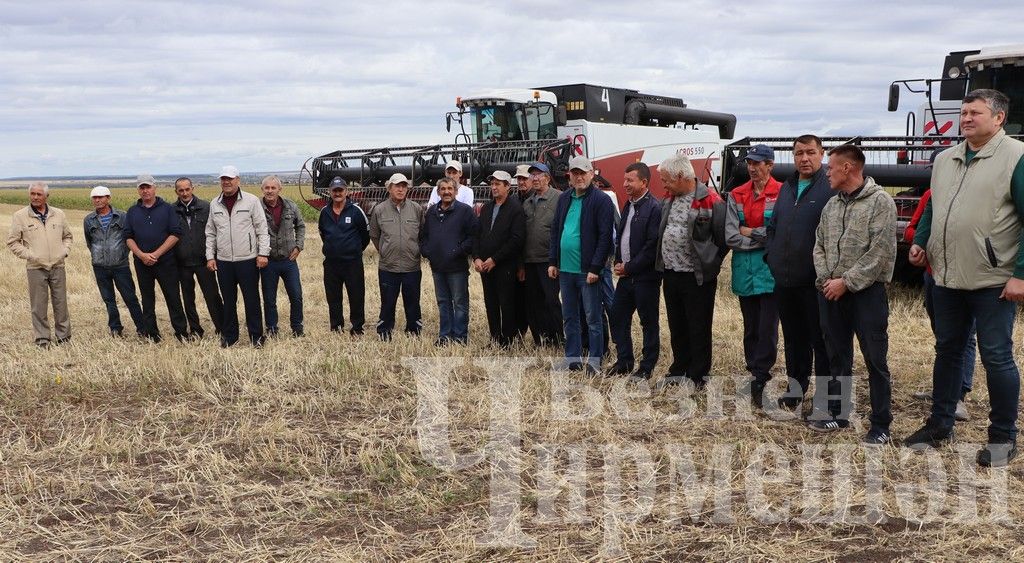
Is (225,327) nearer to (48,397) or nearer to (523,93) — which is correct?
(48,397)

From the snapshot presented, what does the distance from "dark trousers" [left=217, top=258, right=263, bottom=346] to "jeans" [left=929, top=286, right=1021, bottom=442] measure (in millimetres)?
6045

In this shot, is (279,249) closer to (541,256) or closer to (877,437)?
(541,256)

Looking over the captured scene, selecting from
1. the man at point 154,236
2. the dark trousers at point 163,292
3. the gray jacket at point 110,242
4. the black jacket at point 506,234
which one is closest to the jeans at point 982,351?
the black jacket at point 506,234

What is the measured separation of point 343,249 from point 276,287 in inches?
31.0

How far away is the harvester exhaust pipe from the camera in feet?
62.8

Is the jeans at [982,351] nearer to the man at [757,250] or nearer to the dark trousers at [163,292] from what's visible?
the man at [757,250]

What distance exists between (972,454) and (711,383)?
2081mm

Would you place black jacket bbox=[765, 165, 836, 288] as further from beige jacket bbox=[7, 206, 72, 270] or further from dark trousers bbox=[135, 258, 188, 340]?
beige jacket bbox=[7, 206, 72, 270]

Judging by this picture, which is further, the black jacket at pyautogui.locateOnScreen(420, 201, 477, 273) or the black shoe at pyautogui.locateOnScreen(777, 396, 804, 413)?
the black jacket at pyautogui.locateOnScreen(420, 201, 477, 273)

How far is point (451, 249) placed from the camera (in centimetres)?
848

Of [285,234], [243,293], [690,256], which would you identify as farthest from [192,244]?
[690,256]

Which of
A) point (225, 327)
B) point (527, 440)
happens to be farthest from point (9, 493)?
point (225, 327)

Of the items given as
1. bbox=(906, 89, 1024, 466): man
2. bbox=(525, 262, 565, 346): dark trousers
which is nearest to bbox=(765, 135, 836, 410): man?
bbox=(906, 89, 1024, 466): man

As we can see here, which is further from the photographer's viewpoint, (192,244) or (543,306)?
(192,244)
